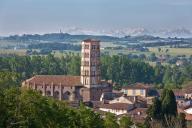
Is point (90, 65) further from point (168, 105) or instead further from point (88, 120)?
point (88, 120)

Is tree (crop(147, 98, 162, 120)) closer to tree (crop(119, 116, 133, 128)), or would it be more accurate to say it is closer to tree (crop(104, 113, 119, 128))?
tree (crop(119, 116, 133, 128))

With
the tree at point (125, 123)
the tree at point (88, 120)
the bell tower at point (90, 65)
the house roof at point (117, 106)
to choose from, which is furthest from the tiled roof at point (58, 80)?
the tree at point (88, 120)

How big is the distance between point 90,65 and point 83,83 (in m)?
1.82

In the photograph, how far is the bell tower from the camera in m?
70.1

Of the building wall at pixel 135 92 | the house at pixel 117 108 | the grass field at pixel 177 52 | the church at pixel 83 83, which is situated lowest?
the grass field at pixel 177 52

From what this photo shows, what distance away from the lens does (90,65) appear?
70875 mm

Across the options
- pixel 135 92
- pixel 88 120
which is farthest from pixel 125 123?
pixel 135 92

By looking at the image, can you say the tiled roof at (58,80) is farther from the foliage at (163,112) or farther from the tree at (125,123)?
the tree at (125,123)

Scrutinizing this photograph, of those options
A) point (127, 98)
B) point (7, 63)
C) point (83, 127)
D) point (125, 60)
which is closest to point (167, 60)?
point (125, 60)

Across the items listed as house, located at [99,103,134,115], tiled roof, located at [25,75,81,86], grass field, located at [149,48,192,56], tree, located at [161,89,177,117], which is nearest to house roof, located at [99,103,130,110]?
house, located at [99,103,134,115]

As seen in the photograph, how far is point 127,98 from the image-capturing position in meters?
66.3

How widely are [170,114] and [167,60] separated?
100936mm

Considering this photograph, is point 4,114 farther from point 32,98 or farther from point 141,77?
point 141,77

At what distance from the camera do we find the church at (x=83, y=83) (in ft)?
229
